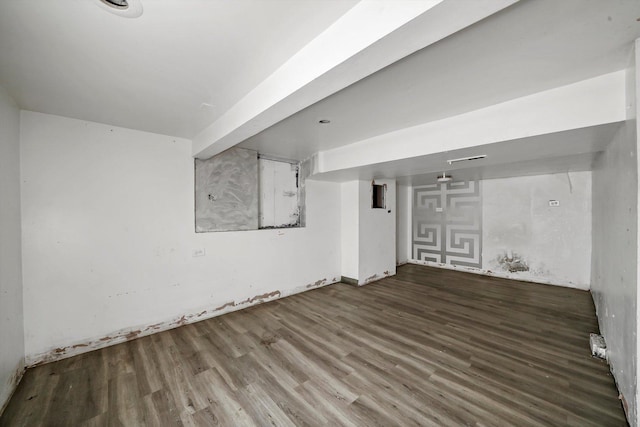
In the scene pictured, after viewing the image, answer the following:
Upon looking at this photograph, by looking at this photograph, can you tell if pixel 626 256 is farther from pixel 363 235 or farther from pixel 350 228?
pixel 350 228

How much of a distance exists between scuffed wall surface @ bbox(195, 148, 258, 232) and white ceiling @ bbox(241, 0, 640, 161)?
129cm

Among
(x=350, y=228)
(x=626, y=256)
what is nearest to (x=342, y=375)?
(x=626, y=256)

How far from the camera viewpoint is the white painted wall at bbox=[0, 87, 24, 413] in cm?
170

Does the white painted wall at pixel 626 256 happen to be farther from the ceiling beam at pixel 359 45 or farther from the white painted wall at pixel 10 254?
the white painted wall at pixel 10 254

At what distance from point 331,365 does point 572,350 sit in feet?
7.76

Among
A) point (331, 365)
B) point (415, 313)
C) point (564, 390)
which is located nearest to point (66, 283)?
point (331, 365)

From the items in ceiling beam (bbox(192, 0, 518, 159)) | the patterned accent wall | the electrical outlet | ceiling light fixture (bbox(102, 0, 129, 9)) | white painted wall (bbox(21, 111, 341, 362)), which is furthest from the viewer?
the patterned accent wall

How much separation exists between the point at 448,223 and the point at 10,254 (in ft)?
21.8

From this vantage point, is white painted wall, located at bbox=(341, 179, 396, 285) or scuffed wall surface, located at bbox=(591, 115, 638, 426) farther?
white painted wall, located at bbox=(341, 179, 396, 285)

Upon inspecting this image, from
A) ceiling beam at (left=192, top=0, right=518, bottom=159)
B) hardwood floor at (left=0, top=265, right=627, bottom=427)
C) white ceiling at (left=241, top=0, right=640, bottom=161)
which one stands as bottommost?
hardwood floor at (left=0, top=265, right=627, bottom=427)

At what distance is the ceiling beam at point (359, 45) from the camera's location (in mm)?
825

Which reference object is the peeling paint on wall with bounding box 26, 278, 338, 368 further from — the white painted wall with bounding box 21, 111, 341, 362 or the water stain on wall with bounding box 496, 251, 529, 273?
the water stain on wall with bounding box 496, 251, 529, 273

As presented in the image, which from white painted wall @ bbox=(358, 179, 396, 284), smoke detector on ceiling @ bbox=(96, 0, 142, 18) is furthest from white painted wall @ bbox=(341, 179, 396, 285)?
smoke detector on ceiling @ bbox=(96, 0, 142, 18)

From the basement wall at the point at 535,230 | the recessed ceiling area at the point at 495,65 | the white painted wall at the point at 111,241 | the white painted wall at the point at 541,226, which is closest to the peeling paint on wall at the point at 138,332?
the white painted wall at the point at 111,241
